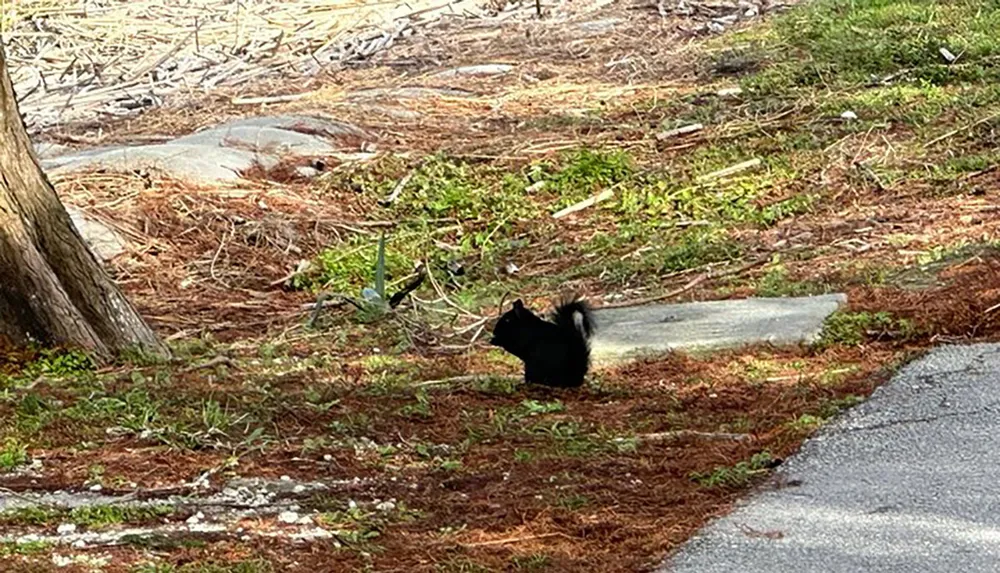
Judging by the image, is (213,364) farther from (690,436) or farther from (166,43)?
(166,43)

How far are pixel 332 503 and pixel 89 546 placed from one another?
0.67 meters

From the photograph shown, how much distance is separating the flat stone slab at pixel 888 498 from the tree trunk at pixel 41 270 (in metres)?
2.83

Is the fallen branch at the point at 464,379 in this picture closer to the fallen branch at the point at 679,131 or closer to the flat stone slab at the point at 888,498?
the flat stone slab at the point at 888,498

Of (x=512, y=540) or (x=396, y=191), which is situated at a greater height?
(x=512, y=540)

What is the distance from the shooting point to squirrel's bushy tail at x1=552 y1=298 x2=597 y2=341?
5.83 metres

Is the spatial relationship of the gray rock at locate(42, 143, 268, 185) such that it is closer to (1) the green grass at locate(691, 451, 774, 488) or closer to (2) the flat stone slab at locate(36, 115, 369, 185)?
(2) the flat stone slab at locate(36, 115, 369, 185)

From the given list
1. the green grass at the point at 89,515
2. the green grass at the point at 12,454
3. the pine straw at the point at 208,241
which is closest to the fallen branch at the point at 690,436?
the green grass at the point at 89,515

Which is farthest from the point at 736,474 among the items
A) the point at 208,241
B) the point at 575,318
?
the point at 208,241

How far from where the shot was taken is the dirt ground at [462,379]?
420cm

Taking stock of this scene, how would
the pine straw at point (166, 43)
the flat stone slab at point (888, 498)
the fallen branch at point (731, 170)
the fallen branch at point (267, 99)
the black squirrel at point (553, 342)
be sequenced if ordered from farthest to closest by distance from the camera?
1. the pine straw at point (166, 43)
2. the fallen branch at point (267, 99)
3. the fallen branch at point (731, 170)
4. the black squirrel at point (553, 342)
5. the flat stone slab at point (888, 498)

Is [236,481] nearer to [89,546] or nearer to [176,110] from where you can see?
[89,546]

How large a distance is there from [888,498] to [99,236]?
5.66m

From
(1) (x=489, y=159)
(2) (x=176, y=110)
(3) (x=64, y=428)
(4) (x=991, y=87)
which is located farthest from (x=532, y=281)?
(2) (x=176, y=110)

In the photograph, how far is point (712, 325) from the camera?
248 inches
